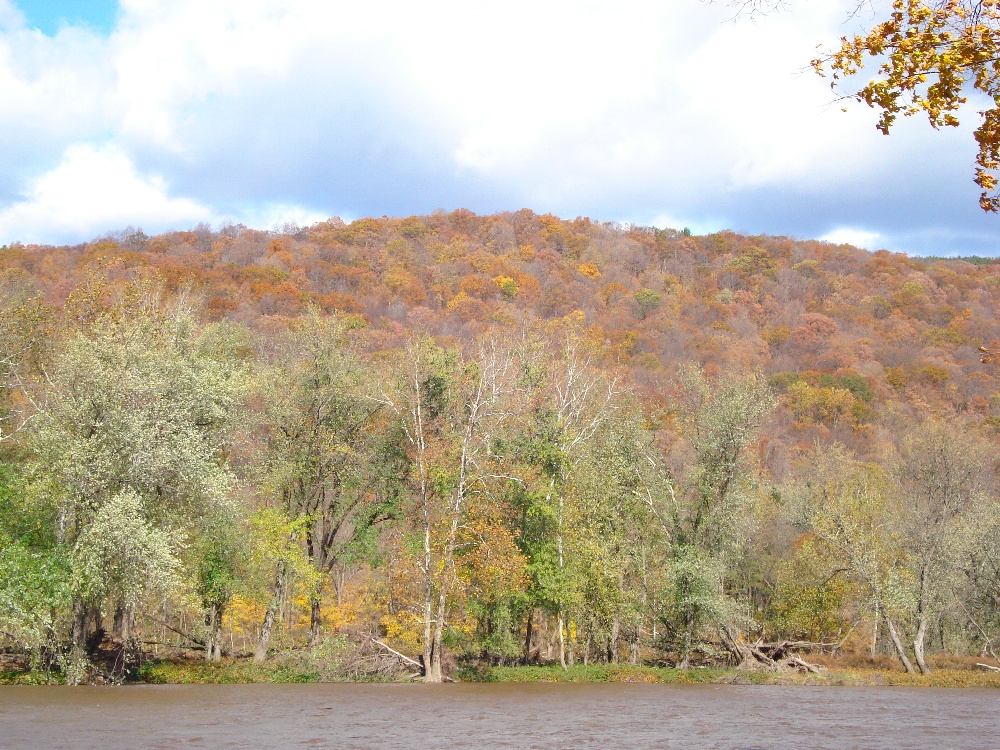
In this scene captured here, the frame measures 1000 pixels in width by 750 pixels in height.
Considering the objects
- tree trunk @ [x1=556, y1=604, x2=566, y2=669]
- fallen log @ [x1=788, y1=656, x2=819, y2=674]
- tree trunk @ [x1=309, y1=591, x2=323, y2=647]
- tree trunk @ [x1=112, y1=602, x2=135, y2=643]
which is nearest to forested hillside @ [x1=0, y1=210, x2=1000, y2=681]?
tree trunk @ [x1=309, y1=591, x2=323, y2=647]

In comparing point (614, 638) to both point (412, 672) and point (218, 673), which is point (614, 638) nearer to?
point (412, 672)

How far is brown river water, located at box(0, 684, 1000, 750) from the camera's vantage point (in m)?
18.0

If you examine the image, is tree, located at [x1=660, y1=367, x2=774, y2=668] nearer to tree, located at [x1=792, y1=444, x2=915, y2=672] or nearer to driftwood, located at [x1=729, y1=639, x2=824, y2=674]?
driftwood, located at [x1=729, y1=639, x2=824, y2=674]

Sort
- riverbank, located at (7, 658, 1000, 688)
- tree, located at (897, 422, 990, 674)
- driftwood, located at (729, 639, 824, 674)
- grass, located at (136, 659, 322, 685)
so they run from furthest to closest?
tree, located at (897, 422, 990, 674)
driftwood, located at (729, 639, 824, 674)
riverbank, located at (7, 658, 1000, 688)
grass, located at (136, 659, 322, 685)

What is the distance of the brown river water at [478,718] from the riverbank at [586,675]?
5.75 feet

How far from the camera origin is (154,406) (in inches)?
1150

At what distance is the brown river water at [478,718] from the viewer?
1805 cm

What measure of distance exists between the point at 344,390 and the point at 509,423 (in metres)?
7.50

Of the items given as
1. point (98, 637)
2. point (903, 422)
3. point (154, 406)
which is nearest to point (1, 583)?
point (98, 637)

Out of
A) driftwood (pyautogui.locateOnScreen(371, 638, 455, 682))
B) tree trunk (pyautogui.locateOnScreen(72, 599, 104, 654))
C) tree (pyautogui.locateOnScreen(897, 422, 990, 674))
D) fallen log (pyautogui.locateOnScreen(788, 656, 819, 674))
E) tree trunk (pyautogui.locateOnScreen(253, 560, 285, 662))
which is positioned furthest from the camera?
tree (pyautogui.locateOnScreen(897, 422, 990, 674))

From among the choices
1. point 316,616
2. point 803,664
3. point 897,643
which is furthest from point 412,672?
point 897,643

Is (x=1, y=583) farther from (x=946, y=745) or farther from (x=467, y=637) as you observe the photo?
(x=946, y=745)

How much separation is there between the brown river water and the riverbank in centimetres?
175

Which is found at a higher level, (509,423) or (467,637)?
(509,423)
